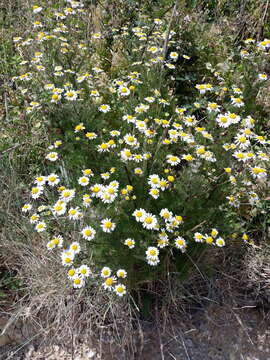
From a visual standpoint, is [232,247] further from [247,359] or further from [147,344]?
[147,344]

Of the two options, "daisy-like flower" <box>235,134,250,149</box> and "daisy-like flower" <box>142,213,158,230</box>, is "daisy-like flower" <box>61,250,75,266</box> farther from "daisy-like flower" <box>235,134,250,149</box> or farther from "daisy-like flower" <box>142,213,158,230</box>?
"daisy-like flower" <box>235,134,250,149</box>

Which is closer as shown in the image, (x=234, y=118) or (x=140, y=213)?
(x=140, y=213)

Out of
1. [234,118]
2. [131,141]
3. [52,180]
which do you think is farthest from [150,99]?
[52,180]

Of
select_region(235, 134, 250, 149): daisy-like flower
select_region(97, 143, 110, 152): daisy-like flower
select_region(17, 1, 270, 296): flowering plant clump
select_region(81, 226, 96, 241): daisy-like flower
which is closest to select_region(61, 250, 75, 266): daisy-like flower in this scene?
select_region(17, 1, 270, 296): flowering plant clump

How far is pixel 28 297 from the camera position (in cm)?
250

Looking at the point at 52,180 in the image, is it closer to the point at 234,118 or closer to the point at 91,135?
the point at 91,135

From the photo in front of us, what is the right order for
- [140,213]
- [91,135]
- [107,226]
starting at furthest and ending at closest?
[91,135] → [140,213] → [107,226]

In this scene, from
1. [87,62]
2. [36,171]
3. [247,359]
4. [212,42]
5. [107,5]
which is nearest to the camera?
[247,359]

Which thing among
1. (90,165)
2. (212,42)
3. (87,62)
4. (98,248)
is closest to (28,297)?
(98,248)

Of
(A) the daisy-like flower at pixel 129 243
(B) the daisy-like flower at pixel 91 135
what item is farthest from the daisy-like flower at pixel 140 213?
(B) the daisy-like flower at pixel 91 135

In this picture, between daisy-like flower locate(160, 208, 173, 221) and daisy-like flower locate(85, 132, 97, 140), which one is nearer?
daisy-like flower locate(160, 208, 173, 221)

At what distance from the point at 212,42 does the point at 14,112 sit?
2291 mm

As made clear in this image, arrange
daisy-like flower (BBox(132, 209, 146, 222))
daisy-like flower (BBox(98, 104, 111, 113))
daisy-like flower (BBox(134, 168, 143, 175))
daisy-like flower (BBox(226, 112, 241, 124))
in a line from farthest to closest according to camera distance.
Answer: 1. daisy-like flower (BBox(98, 104, 111, 113))
2. daisy-like flower (BBox(226, 112, 241, 124))
3. daisy-like flower (BBox(134, 168, 143, 175))
4. daisy-like flower (BBox(132, 209, 146, 222))

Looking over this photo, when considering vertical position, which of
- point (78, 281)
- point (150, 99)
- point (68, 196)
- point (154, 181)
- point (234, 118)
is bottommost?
point (78, 281)
